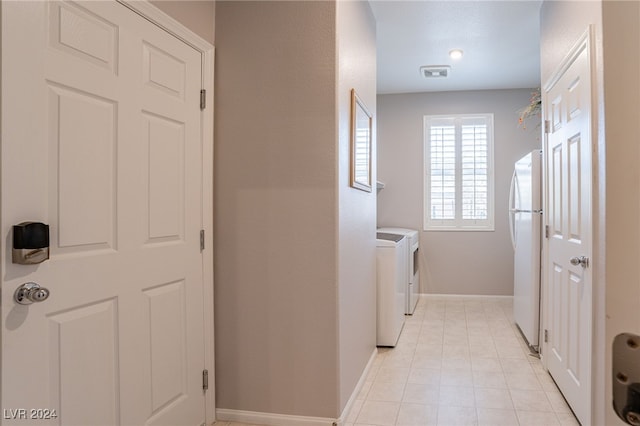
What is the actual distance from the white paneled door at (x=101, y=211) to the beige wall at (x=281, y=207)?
199 mm

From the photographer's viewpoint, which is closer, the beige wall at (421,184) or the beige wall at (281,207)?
the beige wall at (281,207)

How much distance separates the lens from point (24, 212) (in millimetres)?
1326

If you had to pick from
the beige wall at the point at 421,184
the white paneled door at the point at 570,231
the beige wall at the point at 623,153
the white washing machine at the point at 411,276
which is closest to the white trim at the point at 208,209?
the white paneled door at the point at 570,231

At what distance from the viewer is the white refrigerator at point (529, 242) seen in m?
3.32

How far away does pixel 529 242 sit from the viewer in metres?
3.46

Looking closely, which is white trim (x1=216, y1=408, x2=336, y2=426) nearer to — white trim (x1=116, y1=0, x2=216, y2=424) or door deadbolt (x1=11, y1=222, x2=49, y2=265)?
white trim (x1=116, y1=0, x2=216, y2=424)

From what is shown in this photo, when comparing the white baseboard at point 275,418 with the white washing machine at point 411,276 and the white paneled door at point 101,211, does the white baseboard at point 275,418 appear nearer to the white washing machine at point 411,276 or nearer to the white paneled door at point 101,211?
the white paneled door at point 101,211

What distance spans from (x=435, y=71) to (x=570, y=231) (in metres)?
2.77

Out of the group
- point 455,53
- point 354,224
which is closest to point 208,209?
point 354,224

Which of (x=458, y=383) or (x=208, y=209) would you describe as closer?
(x=208, y=209)

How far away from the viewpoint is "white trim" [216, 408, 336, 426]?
2275 millimetres

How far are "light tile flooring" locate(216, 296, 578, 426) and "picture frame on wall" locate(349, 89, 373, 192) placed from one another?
1.30 m

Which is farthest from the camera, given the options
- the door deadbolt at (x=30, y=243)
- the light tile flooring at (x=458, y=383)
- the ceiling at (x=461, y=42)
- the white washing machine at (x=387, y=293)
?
the white washing machine at (x=387, y=293)

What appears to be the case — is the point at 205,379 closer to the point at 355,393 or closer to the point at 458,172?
the point at 355,393
